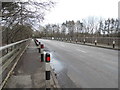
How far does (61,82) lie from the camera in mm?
4812

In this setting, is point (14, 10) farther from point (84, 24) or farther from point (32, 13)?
point (84, 24)

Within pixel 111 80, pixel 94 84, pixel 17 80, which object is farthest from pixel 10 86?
pixel 111 80

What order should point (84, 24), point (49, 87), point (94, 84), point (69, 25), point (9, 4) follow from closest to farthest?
point (49, 87) → point (94, 84) → point (9, 4) → point (84, 24) → point (69, 25)

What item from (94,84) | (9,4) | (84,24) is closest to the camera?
(94,84)

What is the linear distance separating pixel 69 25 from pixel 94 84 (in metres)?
83.5

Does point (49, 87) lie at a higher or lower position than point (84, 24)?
lower

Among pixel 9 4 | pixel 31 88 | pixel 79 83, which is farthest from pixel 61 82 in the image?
pixel 9 4

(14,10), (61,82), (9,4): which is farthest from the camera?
(14,10)

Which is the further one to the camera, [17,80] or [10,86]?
[17,80]

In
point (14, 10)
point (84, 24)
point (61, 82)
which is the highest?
point (84, 24)

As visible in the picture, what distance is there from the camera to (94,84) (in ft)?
14.8

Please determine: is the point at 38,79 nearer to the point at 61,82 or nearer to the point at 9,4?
the point at 61,82

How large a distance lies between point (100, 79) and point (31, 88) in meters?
2.68

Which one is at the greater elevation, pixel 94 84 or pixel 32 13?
pixel 32 13
